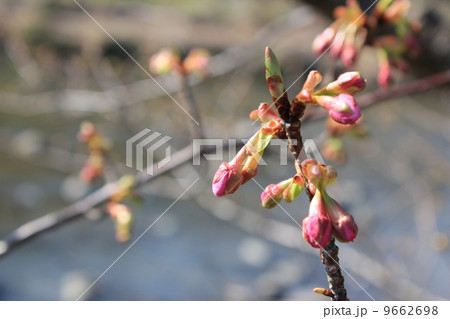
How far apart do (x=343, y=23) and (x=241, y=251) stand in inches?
130

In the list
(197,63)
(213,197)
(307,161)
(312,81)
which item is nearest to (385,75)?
(197,63)

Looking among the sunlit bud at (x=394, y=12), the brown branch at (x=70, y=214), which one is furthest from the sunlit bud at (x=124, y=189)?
the sunlit bud at (x=394, y=12)

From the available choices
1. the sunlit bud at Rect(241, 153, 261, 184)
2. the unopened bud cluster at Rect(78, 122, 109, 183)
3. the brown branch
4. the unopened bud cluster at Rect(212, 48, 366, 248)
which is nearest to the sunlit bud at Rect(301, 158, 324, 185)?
the unopened bud cluster at Rect(212, 48, 366, 248)

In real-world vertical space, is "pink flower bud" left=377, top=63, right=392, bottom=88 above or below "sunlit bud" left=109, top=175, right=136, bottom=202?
above

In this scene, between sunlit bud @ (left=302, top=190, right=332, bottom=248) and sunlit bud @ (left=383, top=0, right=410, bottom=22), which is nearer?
sunlit bud @ (left=302, top=190, right=332, bottom=248)

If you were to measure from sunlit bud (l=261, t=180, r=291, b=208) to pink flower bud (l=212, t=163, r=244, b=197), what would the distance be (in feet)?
0.16

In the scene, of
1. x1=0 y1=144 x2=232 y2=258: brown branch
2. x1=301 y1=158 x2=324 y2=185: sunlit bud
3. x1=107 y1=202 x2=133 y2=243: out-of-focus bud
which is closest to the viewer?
x1=301 y1=158 x2=324 y2=185: sunlit bud

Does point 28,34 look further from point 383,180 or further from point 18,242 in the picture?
point 18,242

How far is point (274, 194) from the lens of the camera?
785 millimetres

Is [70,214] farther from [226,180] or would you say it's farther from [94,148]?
[226,180]

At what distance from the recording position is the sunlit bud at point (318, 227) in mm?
692

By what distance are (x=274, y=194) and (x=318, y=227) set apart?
4.3 inches

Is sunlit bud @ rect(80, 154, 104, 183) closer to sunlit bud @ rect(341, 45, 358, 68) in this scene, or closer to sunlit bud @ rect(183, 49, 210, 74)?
sunlit bud @ rect(183, 49, 210, 74)

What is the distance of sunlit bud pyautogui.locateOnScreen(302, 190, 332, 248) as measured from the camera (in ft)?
2.27
